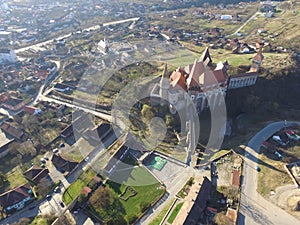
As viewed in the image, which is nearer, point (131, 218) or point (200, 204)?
point (200, 204)

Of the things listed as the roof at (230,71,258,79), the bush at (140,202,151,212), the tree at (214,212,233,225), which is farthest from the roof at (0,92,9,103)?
the tree at (214,212,233,225)

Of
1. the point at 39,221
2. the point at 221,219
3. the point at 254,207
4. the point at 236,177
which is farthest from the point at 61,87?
the point at 254,207

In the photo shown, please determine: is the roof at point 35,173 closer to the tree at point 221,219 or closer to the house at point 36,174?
the house at point 36,174

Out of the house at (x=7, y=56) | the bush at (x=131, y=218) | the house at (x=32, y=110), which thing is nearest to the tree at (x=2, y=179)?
the house at (x=32, y=110)

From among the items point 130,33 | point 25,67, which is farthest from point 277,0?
point 25,67

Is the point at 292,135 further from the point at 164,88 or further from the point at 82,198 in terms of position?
the point at 82,198

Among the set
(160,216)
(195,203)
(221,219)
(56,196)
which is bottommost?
(56,196)

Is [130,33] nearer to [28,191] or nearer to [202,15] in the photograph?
[202,15]
